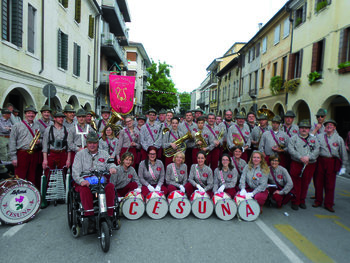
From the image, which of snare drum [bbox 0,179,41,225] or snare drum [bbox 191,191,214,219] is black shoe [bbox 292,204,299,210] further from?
snare drum [bbox 0,179,41,225]

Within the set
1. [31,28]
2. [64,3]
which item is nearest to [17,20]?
[31,28]

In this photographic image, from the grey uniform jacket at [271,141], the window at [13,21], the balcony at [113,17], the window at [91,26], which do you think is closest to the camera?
the grey uniform jacket at [271,141]

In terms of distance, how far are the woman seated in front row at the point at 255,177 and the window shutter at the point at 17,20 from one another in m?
9.87

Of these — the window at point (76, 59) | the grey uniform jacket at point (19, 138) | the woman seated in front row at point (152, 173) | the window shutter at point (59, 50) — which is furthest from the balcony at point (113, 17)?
the woman seated in front row at point (152, 173)

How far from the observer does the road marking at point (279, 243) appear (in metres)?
3.72

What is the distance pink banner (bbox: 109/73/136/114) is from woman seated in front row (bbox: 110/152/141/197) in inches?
280

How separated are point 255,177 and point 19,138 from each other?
17.3 feet

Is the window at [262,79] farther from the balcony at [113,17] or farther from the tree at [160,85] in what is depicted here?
the tree at [160,85]

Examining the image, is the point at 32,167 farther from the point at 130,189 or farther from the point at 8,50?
the point at 8,50

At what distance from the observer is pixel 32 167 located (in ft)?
19.2

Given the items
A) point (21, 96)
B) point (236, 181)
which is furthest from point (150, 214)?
point (21, 96)

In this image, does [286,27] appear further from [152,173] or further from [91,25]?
[152,173]

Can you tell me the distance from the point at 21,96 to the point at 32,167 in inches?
310

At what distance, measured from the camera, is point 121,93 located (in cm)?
1303
